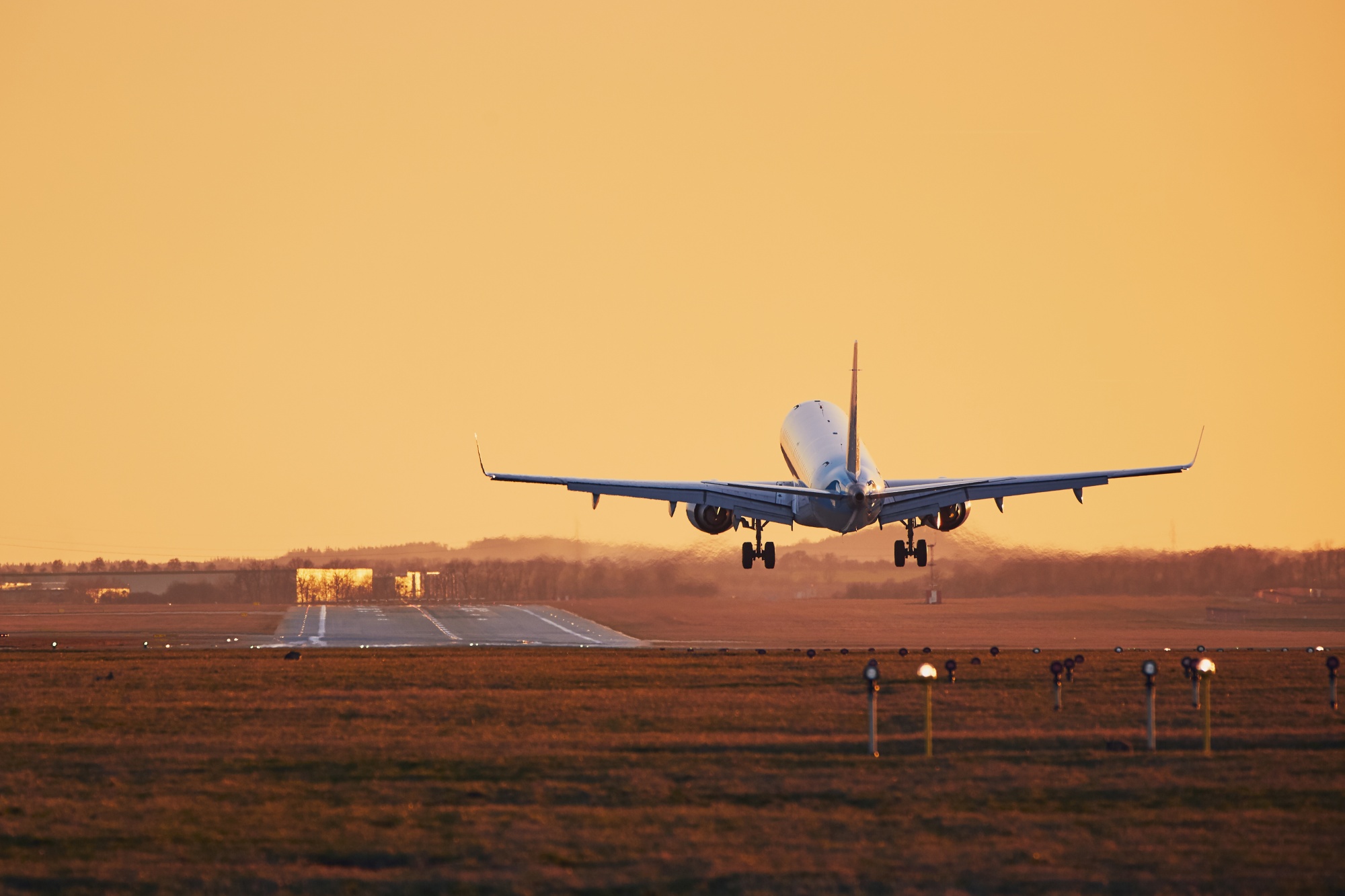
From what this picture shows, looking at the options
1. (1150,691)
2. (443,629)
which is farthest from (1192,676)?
(443,629)

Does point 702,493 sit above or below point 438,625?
above

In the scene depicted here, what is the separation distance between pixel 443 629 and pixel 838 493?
4526 centimetres

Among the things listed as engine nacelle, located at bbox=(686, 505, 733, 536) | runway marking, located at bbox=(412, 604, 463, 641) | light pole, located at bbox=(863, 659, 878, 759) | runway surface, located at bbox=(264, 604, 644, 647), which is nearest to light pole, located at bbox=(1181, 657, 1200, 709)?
light pole, located at bbox=(863, 659, 878, 759)

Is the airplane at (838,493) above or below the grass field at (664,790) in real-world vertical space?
above

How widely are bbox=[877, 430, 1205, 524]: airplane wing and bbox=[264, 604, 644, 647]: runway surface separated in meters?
18.8

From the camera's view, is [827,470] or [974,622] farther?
[974,622]

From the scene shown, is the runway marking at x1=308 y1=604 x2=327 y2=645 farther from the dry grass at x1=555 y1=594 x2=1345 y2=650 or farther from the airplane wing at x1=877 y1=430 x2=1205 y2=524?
the airplane wing at x1=877 y1=430 x2=1205 y2=524

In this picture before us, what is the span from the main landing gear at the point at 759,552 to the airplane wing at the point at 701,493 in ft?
9.20

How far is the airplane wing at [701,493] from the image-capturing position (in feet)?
235

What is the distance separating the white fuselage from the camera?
66938 mm

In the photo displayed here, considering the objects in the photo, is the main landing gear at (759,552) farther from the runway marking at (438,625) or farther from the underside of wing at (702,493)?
the runway marking at (438,625)

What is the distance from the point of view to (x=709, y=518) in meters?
79.1

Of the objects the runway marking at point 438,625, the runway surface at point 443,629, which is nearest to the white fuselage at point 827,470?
the runway surface at point 443,629

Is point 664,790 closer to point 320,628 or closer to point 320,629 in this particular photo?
point 320,629
